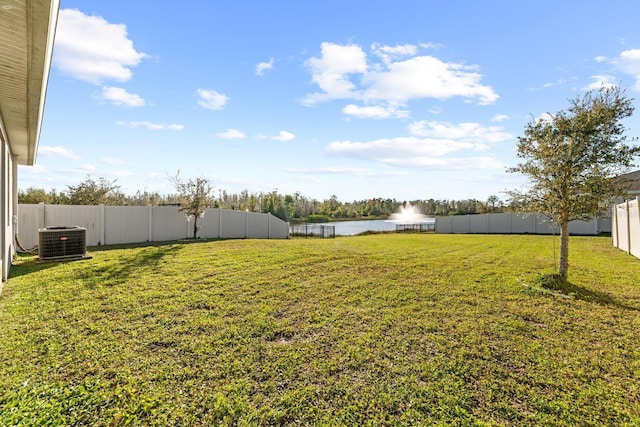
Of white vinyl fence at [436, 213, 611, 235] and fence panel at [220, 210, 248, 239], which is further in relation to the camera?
white vinyl fence at [436, 213, 611, 235]

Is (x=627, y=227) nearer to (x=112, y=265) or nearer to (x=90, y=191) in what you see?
(x=112, y=265)

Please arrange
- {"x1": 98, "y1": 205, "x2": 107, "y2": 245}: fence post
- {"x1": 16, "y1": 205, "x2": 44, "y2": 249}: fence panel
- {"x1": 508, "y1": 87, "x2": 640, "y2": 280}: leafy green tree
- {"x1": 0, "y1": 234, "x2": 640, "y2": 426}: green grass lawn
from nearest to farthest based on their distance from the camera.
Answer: {"x1": 0, "y1": 234, "x2": 640, "y2": 426}: green grass lawn, {"x1": 508, "y1": 87, "x2": 640, "y2": 280}: leafy green tree, {"x1": 16, "y1": 205, "x2": 44, "y2": 249}: fence panel, {"x1": 98, "y1": 205, "x2": 107, "y2": 245}: fence post

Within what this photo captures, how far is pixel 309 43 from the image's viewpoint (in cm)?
861

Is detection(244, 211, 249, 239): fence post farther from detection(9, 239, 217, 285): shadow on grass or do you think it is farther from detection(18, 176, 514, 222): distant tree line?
detection(9, 239, 217, 285): shadow on grass

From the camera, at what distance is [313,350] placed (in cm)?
341

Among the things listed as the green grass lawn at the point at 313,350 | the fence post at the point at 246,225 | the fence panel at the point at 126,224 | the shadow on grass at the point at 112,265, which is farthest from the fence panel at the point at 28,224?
the fence post at the point at 246,225

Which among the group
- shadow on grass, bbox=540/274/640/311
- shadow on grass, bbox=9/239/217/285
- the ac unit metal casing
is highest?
the ac unit metal casing

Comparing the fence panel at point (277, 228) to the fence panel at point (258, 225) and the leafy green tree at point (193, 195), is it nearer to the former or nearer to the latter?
the fence panel at point (258, 225)

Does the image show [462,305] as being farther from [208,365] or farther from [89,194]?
[89,194]

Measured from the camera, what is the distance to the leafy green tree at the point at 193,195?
1407cm

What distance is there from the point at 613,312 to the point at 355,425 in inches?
188

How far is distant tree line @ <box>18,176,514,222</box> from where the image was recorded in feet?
61.0

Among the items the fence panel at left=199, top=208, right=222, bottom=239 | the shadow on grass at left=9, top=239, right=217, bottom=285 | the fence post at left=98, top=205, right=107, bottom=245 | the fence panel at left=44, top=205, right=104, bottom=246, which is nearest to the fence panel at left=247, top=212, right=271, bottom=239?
the fence panel at left=199, top=208, right=222, bottom=239

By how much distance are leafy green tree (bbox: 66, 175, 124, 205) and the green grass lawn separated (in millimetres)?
14098
